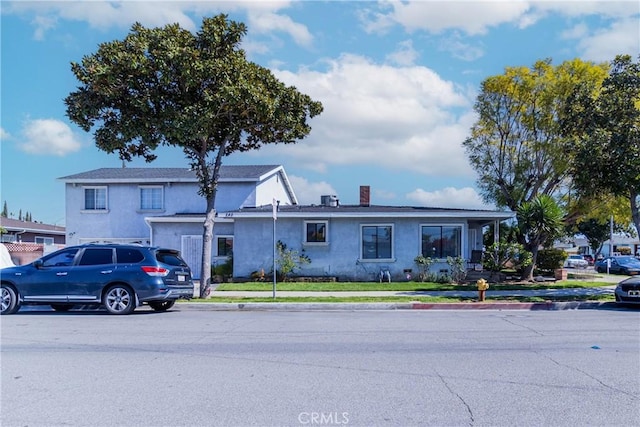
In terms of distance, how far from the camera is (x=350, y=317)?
46.0ft

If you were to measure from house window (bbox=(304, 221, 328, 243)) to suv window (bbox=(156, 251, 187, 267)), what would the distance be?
10051mm

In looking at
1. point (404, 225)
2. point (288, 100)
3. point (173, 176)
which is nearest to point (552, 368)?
point (288, 100)

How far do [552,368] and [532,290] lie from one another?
531 inches

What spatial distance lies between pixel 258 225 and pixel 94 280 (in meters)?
11.4

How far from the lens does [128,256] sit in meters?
14.3

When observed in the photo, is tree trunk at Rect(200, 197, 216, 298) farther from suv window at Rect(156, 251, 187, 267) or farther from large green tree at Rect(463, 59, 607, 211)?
large green tree at Rect(463, 59, 607, 211)

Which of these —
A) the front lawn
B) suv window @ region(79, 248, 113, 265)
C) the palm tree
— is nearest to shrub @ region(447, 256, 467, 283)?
the palm tree

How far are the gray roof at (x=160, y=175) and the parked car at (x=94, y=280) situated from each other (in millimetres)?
14886

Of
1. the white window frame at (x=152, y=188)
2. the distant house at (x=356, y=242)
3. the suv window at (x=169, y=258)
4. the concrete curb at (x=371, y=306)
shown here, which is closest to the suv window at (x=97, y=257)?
the suv window at (x=169, y=258)

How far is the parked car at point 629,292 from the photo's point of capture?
16.1m

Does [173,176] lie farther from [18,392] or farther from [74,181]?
[18,392]

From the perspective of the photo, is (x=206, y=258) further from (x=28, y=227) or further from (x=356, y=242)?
(x=28, y=227)

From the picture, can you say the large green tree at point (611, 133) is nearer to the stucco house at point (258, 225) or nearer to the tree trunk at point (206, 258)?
the stucco house at point (258, 225)

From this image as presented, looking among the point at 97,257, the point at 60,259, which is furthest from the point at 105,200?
the point at 97,257
